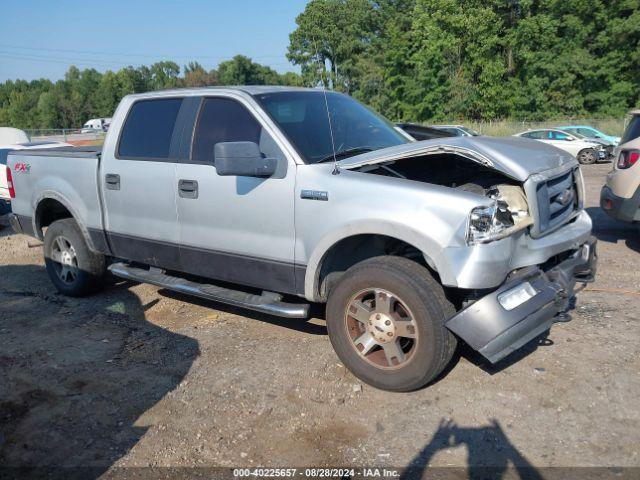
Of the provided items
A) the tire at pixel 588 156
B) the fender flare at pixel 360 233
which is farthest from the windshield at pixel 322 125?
the tire at pixel 588 156

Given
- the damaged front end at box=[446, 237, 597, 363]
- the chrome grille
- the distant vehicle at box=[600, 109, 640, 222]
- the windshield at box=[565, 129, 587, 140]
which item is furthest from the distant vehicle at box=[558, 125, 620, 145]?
the damaged front end at box=[446, 237, 597, 363]

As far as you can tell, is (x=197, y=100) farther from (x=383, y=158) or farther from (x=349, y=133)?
(x=383, y=158)

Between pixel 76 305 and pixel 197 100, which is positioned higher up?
pixel 197 100

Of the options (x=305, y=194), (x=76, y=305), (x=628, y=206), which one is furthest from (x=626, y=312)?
(x=76, y=305)

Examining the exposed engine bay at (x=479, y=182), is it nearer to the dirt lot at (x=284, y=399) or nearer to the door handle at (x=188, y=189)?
the dirt lot at (x=284, y=399)

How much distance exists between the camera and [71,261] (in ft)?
20.1

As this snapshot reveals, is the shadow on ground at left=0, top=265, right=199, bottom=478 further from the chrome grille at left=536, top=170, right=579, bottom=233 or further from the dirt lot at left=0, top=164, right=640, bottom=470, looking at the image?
the chrome grille at left=536, top=170, right=579, bottom=233

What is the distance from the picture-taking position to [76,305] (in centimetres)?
601

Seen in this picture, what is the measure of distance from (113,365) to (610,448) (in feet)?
11.6

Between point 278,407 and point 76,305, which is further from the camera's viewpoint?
point 76,305

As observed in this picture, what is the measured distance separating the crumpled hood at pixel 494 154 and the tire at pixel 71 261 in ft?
10.6

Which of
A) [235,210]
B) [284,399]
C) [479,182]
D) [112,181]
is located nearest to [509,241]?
[479,182]

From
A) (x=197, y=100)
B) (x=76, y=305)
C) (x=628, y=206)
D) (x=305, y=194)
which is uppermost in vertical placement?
(x=197, y=100)

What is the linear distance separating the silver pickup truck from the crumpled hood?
1cm
